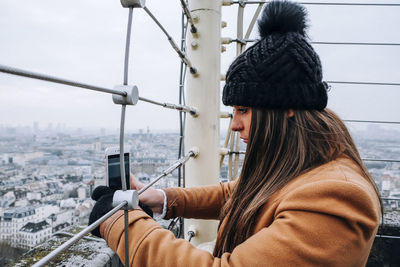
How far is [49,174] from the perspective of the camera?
54 centimetres

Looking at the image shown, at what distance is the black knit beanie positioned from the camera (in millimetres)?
583

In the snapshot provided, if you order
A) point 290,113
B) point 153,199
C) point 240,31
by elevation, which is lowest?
point 153,199

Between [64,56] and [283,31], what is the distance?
46 centimetres

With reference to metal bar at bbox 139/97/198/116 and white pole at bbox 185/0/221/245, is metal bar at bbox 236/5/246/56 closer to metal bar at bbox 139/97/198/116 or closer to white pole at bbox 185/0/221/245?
white pole at bbox 185/0/221/245

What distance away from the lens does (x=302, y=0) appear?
135cm

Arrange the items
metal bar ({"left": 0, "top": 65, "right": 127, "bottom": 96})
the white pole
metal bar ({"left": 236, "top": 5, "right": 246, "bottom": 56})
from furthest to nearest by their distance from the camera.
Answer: metal bar ({"left": 236, "top": 5, "right": 246, "bottom": 56})
the white pole
metal bar ({"left": 0, "top": 65, "right": 127, "bottom": 96})

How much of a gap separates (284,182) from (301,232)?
0.14 meters

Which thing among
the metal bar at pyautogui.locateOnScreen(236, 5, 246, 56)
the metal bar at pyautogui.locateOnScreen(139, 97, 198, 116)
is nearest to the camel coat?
the metal bar at pyautogui.locateOnScreen(139, 97, 198, 116)

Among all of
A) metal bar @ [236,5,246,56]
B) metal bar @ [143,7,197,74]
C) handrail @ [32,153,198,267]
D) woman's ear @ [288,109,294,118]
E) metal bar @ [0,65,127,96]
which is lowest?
handrail @ [32,153,198,267]

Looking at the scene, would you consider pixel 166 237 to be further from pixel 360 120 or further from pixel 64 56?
pixel 360 120

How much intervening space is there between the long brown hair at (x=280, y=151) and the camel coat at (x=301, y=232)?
4 cm

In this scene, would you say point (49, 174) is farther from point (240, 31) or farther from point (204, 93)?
point (240, 31)

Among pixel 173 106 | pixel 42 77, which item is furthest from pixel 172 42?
pixel 42 77

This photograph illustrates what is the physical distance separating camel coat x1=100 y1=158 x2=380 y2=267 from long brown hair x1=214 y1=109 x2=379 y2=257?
4cm
